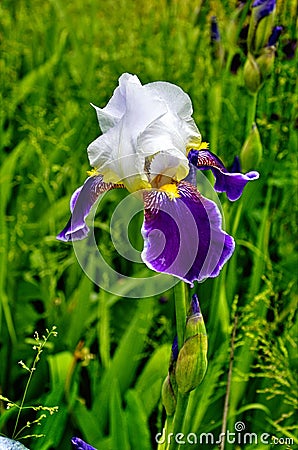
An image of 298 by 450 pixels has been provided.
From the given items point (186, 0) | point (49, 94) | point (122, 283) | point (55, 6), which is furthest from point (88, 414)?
point (55, 6)

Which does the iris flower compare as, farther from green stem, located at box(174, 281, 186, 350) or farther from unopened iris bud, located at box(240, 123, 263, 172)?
unopened iris bud, located at box(240, 123, 263, 172)

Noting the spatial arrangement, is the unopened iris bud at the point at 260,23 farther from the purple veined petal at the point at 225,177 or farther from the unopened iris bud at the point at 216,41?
the purple veined petal at the point at 225,177

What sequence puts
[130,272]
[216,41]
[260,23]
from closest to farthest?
1. [260,23]
2. [216,41]
3. [130,272]

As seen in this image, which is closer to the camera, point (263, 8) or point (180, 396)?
point (180, 396)

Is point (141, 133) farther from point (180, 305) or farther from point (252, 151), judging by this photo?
point (252, 151)

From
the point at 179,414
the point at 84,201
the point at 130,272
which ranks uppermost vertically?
the point at 84,201

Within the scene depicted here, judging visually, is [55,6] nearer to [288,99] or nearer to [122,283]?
[288,99]

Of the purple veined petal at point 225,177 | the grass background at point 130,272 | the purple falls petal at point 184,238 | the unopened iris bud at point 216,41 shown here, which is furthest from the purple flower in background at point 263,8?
the purple falls petal at point 184,238

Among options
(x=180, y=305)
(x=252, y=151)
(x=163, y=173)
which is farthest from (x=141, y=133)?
(x=252, y=151)
